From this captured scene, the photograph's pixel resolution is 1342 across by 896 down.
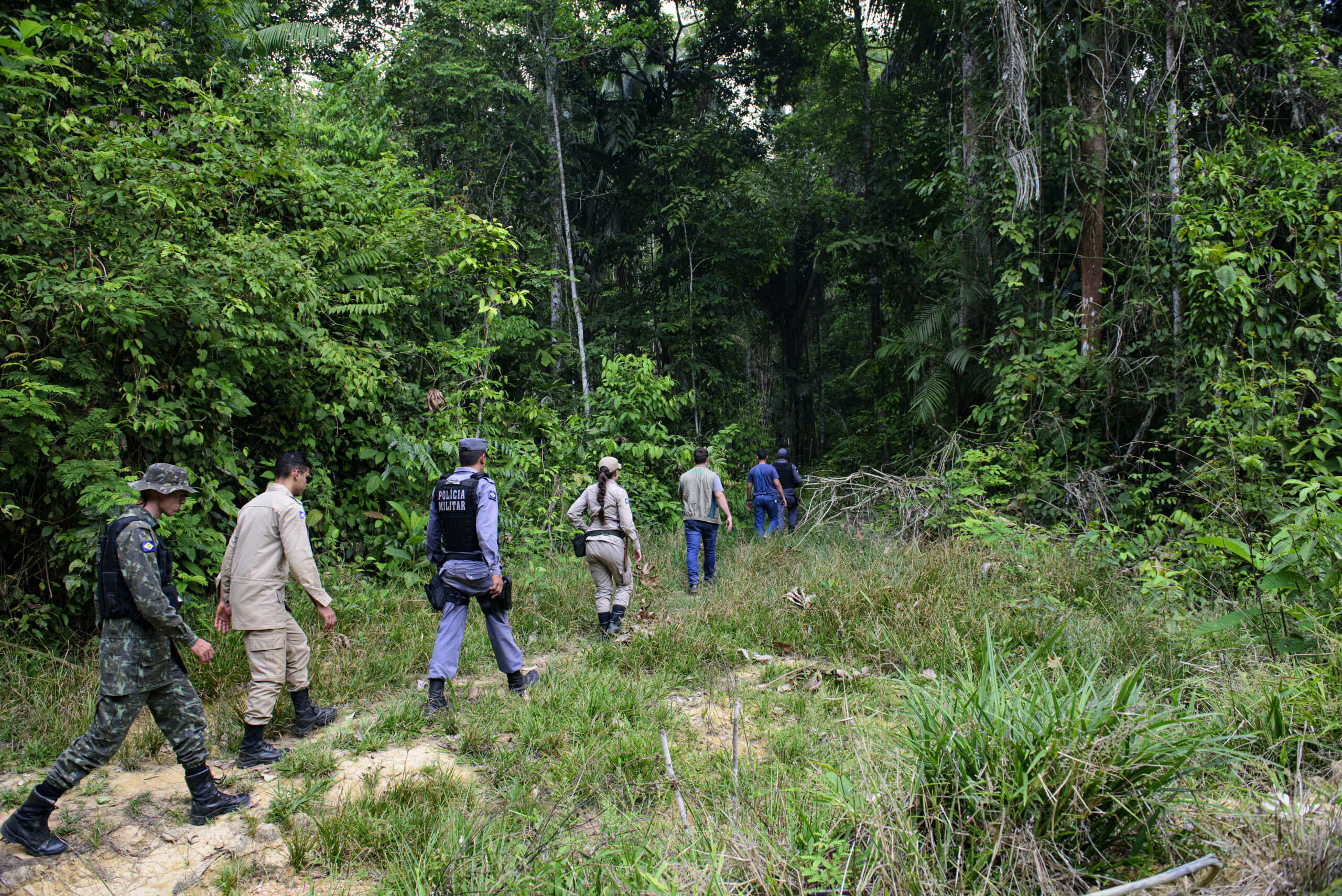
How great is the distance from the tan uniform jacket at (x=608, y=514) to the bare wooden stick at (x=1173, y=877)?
4.54 m

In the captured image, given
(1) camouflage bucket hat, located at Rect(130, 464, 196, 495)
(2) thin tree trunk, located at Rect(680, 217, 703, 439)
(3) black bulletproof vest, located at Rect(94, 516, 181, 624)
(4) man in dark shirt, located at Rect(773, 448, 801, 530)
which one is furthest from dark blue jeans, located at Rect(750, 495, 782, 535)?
(3) black bulletproof vest, located at Rect(94, 516, 181, 624)

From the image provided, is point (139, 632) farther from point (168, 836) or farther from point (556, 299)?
point (556, 299)

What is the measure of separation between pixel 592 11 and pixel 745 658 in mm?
12674

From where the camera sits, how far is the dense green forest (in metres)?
5.35

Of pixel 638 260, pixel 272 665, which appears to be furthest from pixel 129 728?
pixel 638 260

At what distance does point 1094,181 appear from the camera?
909 cm

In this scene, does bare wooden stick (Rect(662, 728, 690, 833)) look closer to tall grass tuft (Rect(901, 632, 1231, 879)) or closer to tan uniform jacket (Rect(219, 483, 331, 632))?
tall grass tuft (Rect(901, 632, 1231, 879))

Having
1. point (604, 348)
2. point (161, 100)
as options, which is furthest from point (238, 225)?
point (604, 348)

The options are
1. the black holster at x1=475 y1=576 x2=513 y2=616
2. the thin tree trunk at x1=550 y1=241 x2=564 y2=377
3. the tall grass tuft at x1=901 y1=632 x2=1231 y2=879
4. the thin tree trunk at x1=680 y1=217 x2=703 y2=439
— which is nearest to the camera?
the tall grass tuft at x1=901 y1=632 x2=1231 y2=879

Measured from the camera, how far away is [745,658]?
18.0 feet

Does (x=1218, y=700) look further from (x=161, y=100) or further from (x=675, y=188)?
(x=675, y=188)

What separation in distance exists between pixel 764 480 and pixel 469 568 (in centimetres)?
714

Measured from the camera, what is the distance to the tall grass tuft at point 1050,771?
2357 millimetres

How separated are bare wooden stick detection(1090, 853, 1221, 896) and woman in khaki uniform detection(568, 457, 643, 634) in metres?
4.52
